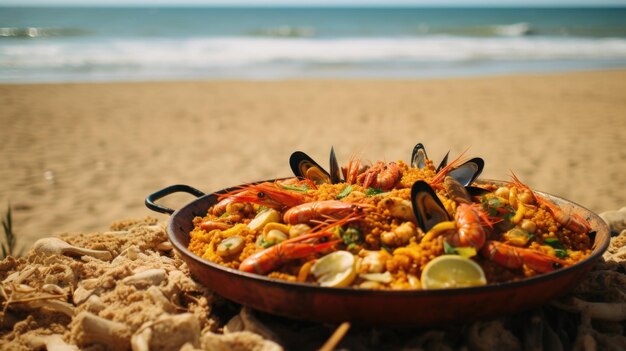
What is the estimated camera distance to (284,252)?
7.29 feet

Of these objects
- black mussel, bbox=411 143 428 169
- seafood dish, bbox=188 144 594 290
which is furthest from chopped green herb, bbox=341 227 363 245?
black mussel, bbox=411 143 428 169

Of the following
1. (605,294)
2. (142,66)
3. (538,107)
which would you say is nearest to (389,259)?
(605,294)

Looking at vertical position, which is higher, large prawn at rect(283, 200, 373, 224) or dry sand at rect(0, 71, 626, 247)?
large prawn at rect(283, 200, 373, 224)

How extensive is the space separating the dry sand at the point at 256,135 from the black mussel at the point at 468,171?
14.2ft

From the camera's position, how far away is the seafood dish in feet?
7.07

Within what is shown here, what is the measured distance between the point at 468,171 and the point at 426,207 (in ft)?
2.66

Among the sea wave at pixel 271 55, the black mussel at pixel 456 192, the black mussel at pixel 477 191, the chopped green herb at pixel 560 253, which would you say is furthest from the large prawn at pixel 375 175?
the sea wave at pixel 271 55

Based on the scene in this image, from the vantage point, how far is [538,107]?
1241 cm

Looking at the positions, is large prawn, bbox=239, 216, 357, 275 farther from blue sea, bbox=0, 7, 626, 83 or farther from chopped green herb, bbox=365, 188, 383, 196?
blue sea, bbox=0, 7, 626, 83

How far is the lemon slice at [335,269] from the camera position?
81.8 inches

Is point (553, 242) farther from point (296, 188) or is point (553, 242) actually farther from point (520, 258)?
point (296, 188)

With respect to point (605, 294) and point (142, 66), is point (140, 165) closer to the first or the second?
point (605, 294)

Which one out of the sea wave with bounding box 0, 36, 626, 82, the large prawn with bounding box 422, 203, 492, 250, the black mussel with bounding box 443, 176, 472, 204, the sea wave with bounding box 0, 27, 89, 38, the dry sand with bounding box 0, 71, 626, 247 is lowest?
the dry sand with bounding box 0, 71, 626, 247

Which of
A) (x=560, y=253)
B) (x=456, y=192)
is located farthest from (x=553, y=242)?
(x=456, y=192)
